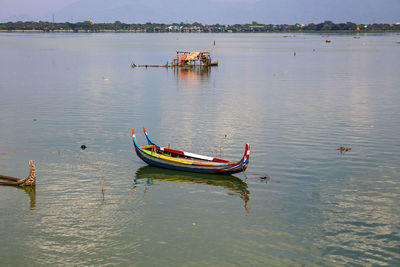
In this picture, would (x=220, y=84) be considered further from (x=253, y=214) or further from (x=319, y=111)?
(x=253, y=214)

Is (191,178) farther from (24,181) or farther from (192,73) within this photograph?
(192,73)

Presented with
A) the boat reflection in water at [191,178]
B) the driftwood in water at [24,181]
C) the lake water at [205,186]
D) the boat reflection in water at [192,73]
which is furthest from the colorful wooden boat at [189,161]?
the boat reflection in water at [192,73]

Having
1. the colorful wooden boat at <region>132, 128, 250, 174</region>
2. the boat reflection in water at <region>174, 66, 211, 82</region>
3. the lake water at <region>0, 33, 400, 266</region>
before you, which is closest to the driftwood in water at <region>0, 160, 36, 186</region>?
the lake water at <region>0, 33, 400, 266</region>

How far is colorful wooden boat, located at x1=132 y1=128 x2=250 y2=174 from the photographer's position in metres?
30.9

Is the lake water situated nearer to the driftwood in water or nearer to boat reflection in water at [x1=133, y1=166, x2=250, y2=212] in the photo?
boat reflection in water at [x1=133, y1=166, x2=250, y2=212]

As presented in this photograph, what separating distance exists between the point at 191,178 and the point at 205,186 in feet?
5.56

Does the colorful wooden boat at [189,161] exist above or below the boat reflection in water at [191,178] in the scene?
above

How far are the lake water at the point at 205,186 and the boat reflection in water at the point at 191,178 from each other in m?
0.13

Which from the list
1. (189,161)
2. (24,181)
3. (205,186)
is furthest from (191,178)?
(24,181)

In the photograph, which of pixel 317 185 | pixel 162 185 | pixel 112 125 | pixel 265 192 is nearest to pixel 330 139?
pixel 317 185

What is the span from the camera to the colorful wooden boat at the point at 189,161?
3088 cm

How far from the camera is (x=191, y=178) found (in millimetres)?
31734

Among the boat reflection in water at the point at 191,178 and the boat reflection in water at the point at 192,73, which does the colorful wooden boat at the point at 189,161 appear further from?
the boat reflection in water at the point at 192,73

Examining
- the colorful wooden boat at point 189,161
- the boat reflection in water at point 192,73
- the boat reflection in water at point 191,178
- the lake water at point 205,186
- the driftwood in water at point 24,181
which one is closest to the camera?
the lake water at point 205,186
